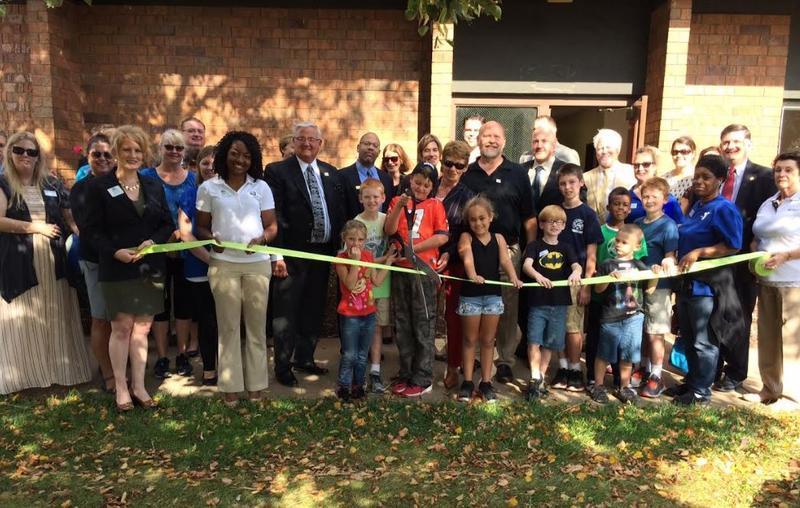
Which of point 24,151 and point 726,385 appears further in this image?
point 726,385

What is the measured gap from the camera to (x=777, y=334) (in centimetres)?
471

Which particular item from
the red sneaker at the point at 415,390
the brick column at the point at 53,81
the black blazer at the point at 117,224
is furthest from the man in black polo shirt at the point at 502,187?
the brick column at the point at 53,81

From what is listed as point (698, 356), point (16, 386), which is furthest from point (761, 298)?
point (16, 386)

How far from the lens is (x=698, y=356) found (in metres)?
4.67

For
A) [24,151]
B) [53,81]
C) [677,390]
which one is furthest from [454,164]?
[53,81]

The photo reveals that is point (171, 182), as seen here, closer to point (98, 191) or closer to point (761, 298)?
point (98, 191)

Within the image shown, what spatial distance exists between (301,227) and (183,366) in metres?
1.73

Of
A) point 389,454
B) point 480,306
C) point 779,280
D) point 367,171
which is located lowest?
point 389,454

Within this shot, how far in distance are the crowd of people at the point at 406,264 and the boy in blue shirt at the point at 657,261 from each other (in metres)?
0.02

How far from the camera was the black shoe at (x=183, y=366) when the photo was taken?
5219 mm

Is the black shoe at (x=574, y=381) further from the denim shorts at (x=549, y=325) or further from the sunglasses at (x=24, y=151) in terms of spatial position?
the sunglasses at (x=24, y=151)

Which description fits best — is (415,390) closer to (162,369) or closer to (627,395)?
(627,395)

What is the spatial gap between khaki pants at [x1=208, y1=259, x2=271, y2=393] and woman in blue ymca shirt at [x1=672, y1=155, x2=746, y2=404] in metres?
3.34

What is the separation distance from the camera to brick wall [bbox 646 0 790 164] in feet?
27.3
